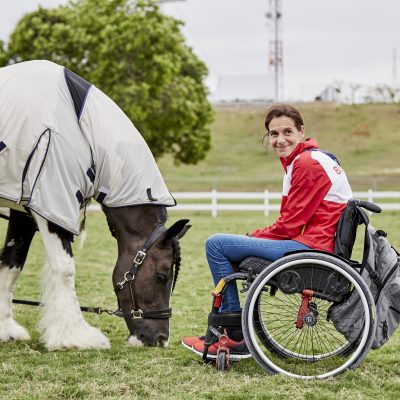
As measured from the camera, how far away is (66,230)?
4.71m

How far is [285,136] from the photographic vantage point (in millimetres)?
4203

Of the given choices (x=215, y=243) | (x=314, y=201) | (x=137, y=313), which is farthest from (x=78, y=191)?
(x=314, y=201)

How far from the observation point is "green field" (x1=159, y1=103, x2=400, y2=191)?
4075cm

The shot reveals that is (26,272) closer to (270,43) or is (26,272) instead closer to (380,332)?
(380,332)

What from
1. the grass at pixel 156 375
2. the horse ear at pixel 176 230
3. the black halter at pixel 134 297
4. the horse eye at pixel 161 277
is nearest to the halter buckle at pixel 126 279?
the black halter at pixel 134 297

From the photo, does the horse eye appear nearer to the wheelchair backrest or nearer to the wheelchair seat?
the wheelchair seat

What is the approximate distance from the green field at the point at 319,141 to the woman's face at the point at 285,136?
1148 inches

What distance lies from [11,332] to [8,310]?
0.58 ft

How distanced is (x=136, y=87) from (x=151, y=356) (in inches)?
723

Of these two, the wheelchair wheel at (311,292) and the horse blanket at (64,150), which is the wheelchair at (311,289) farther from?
the horse blanket at (64,150)

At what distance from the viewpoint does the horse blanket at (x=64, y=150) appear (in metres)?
4.58

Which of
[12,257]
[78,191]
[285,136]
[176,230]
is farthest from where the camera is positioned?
[12,257]

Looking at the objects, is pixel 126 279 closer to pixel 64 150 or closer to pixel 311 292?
pixel 64 150

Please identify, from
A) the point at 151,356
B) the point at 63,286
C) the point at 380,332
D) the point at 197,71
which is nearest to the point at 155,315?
the point at 151,356
